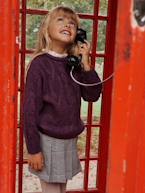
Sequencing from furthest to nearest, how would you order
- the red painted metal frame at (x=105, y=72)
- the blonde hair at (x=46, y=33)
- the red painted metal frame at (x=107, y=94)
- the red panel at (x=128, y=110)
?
the red painted metal frame at (x=107, y=94)
the red painted metal frame at (x=105, y=72)
the blonde hair at (x=46, y=33)
the red panel at (x=128, y=110)

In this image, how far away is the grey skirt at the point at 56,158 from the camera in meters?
2.07

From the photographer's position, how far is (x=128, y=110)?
877 millimetres

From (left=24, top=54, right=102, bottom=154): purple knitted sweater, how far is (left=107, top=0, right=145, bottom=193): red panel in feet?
3.63

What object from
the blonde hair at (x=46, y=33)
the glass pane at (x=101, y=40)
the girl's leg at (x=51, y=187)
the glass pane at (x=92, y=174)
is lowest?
the glass pane at (x=92, y=174)

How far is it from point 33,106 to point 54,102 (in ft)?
0.33

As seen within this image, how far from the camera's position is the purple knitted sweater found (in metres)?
2.03

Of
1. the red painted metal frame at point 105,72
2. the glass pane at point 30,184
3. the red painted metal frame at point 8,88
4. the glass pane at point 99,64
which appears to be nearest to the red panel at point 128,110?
the red painted metal frame at point 8,88

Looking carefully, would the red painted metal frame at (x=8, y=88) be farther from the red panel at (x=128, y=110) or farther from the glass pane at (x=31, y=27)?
the glass pane at (x=31, y=27)

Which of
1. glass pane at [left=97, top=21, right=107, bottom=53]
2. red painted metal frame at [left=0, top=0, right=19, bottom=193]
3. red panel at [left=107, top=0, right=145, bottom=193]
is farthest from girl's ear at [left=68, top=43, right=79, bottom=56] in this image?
red panel at [left=107, top=0, right=145, bottom=193]

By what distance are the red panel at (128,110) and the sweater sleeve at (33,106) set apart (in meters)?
1.10

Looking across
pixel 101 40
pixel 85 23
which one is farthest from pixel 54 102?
pixel 101 40

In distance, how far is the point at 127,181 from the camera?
93 centimetres

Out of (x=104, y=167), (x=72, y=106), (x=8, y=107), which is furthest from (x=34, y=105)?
(x=104, y=167)

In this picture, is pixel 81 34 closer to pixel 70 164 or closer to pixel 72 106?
pixel 72 106
